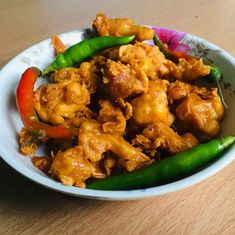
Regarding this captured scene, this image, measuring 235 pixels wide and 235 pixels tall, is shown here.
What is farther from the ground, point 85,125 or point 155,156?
point 85,125

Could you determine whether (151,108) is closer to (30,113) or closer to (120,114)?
(120,114)

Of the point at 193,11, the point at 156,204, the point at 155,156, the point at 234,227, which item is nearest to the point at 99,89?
the point at 155,156

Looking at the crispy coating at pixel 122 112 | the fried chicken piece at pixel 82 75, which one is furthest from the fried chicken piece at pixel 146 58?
the fried chicken piece at pixel 82 75

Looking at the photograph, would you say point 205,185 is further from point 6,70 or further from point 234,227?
point 6,70

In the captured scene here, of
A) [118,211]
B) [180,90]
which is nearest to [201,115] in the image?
[180,90]

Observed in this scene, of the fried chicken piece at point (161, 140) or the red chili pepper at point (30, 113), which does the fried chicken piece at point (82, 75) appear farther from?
the fried chicken piece at point (161, 140)

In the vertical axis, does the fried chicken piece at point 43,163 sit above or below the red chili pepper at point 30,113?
below

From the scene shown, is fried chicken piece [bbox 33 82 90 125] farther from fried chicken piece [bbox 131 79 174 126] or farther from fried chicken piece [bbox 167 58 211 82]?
fried chicken piece [bbox 167 58 211 82]

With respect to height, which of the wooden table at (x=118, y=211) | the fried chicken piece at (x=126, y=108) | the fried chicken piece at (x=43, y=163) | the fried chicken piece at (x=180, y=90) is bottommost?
the wooden table at (x=118, y=211)
